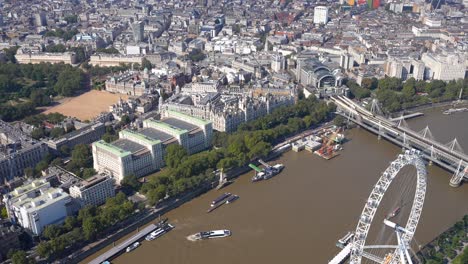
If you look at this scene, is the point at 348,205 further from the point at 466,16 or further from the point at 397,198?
the point at 466,16

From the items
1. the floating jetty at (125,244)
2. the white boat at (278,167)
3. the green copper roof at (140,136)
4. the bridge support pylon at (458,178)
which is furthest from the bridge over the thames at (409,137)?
the floating jetty at (125,244)

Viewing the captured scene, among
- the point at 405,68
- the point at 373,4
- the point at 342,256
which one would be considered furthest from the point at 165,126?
the point at 373,4

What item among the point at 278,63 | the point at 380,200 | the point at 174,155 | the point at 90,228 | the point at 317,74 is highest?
the point at 380,200

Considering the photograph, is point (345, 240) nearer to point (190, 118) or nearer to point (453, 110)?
point (190, 118)

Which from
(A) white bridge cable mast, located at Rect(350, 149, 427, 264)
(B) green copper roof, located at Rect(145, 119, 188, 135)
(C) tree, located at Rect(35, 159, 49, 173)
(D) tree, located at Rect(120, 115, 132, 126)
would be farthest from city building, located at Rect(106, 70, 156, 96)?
(A) white bridge cable mast, located at Rect(350, 149, 427, 264)

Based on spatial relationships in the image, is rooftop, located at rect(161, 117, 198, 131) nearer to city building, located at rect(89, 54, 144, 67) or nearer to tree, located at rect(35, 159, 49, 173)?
tree, located at rect(35, 159, 49, 173)

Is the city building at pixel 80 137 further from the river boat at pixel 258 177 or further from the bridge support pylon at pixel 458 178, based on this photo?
the bridge support pylon at pixel 458 178

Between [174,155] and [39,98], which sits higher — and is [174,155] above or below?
below
